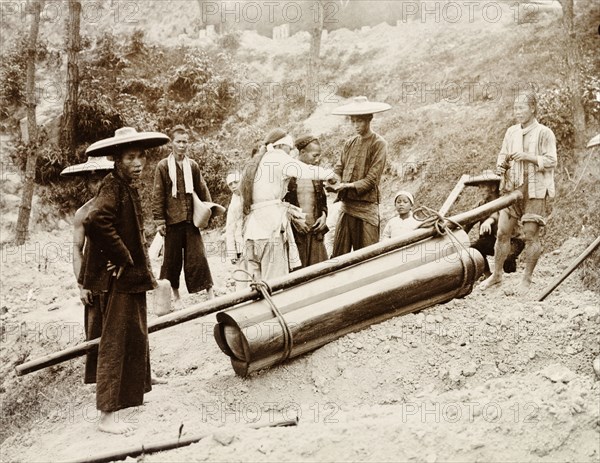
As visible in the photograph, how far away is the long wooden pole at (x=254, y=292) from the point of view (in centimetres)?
437

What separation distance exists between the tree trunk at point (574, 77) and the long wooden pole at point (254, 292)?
3.77 meters

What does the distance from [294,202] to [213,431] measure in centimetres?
275

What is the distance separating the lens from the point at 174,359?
225 inches

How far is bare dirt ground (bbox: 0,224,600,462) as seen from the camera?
335 centimetres

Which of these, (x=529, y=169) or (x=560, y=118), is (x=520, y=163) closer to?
(x=529, y=169)

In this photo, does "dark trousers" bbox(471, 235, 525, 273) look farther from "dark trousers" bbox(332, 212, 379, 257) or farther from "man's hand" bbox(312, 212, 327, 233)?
"man's hand" bbox(312, 212, 327, 233)

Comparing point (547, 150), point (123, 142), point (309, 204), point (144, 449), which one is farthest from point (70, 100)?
point (144, 449)

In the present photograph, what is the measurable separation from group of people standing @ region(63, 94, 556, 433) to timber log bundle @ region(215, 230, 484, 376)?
0.71 metres

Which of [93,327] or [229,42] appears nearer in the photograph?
[93,327]

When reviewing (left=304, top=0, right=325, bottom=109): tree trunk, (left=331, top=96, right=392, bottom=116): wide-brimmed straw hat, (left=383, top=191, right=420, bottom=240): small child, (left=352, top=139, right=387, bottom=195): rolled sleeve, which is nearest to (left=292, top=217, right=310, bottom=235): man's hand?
(left=352, top=139, right=387, bottom=195): rolled sleeve

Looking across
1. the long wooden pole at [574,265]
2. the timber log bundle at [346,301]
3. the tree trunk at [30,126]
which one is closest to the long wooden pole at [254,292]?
the timber log bundle at [346,301]

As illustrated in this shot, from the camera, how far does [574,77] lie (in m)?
8.31

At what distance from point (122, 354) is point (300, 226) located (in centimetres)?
236

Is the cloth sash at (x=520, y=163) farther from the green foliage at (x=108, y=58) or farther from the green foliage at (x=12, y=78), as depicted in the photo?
the green foliage at (x=12, y=78)
